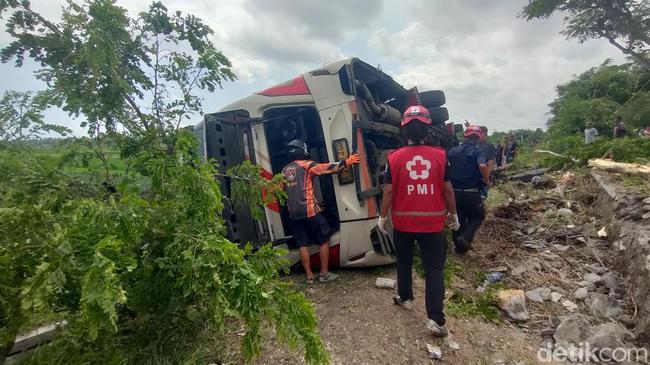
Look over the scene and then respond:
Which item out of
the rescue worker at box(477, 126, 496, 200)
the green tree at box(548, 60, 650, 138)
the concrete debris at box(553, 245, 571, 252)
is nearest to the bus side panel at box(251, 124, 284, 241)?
the rescue worker at box(477, 126, 496, 200)

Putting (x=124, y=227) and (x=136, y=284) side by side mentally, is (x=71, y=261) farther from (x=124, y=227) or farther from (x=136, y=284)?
(x=136, y=284)

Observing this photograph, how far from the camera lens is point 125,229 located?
1563mm

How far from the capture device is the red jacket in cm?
284

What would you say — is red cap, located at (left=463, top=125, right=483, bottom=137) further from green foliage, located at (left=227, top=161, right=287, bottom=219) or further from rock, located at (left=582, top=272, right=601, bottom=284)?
green foliage, located at (left=227, top=161, right=287, bottom=219)

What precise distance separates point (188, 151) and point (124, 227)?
2.23 feet

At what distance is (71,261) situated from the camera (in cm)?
129

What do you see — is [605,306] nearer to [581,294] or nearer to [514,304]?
[581,294]

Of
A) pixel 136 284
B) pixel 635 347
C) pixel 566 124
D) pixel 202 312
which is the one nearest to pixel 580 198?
pixel 635 347

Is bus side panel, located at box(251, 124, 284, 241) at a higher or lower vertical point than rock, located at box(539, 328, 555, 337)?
higher

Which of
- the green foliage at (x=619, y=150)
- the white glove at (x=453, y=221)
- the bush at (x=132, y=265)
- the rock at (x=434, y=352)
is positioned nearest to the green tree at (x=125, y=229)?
the bush at (x=132, y=265)

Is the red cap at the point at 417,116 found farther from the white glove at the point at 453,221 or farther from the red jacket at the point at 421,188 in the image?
the white glove at the point at 453,221

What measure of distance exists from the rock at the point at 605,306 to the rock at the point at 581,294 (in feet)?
0.40

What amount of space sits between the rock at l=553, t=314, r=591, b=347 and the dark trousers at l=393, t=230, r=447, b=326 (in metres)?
0.87

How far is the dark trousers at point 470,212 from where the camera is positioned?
4.51m
